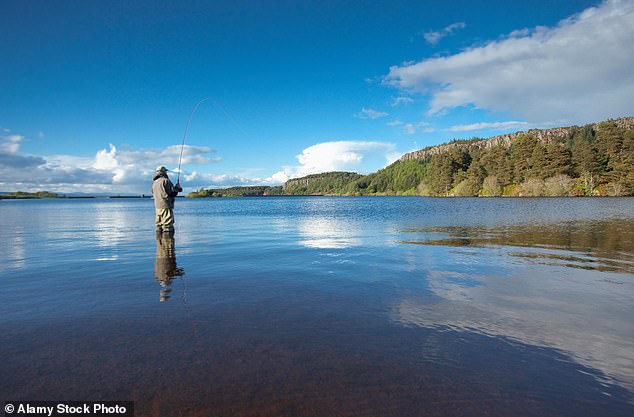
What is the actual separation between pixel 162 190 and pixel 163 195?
318mm

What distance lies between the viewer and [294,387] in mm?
4422

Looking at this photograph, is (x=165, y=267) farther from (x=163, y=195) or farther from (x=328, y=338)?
(x=163, y=195)

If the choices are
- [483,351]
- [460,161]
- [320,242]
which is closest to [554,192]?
[460,161]

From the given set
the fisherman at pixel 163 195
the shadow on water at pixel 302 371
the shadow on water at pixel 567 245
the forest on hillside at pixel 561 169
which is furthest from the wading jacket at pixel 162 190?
the forest on hillside at pixel 561 169

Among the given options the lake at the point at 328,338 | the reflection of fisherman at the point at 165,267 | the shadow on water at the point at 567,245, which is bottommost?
the reflection of fisherman at the point at 165,267

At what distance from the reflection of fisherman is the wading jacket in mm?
2739

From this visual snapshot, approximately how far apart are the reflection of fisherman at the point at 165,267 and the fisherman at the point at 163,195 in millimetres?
2546

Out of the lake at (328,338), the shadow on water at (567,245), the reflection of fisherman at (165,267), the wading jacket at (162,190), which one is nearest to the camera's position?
the lake at (328,338)

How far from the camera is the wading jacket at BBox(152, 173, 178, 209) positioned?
2112cm

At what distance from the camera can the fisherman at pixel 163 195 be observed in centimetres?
2116

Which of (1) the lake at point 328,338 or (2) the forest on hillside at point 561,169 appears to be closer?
(1) the lake at point 328,338

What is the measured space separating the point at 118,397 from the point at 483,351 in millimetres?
5285

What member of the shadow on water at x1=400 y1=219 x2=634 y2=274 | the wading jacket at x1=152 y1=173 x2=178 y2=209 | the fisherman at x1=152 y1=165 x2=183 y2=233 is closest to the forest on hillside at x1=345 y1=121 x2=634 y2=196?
the shadow on water at x1=400 y1=219 x2=634 y2=274

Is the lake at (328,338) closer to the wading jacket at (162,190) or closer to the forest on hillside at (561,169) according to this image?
the wading jacket at (162,190)
